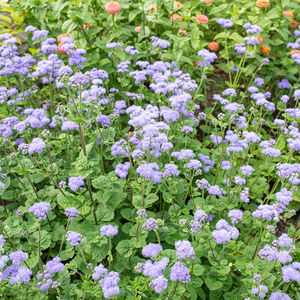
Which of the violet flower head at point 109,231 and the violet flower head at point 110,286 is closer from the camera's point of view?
the violet flower head at point 110,286

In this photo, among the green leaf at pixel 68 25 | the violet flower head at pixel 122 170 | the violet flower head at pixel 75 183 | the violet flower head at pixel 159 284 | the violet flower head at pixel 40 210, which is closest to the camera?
the violet flower head at pixel 159 284

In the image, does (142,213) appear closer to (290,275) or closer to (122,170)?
(122,170)

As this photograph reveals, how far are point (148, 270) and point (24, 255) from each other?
0.94 metres

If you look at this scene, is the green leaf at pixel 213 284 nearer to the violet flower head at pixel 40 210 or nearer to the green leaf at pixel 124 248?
the green leaf at pixel 124 248

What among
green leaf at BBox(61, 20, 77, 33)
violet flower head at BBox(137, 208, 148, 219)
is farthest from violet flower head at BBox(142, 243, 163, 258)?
green leaf at BBox(61, 20, 77, 33)

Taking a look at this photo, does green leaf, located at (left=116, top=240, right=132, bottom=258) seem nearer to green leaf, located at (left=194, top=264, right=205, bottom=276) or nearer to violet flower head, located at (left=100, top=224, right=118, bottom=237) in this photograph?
violet flower head, located at (left=100, top=224, right=118, bottom=237)

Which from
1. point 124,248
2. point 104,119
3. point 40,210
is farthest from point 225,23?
point 40,210

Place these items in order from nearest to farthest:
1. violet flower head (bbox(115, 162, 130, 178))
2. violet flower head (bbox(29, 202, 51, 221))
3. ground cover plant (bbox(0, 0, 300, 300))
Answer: ground cover plant (bbox(0, 0, 300, 300)) < violet flower head (bbox(29, 202, 51, 221)) < violet flower head (bbox(115, 162, 130, 178))

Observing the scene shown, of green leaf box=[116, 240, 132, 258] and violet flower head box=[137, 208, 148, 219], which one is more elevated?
violet flower head box=[137, 208, 148, 219]

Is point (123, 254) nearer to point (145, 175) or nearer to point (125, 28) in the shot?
point (145, 175)

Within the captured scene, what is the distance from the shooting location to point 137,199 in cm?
281

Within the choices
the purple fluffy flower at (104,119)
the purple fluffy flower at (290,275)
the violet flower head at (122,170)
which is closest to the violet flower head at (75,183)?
the violet flower head at (122,170)

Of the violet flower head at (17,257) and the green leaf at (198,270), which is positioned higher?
the violet flower head at (17,257)

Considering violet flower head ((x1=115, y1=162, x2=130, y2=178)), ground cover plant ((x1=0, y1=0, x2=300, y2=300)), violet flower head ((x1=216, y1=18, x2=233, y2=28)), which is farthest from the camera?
violet flower head ((x1=216, y1=18, x2=233, y2=28))
